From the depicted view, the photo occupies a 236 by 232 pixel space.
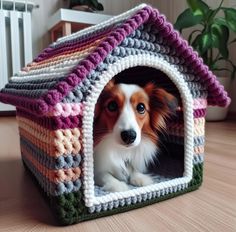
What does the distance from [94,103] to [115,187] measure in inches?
8.3

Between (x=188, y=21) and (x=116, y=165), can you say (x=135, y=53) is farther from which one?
(x=188, y=21)

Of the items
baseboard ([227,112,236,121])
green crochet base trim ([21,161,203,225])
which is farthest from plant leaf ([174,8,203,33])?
green crochet base trim ([21,161,203,225])

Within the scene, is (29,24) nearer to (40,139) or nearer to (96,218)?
(40,139)

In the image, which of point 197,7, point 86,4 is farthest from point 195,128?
point 86,4

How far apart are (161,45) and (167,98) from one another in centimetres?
15

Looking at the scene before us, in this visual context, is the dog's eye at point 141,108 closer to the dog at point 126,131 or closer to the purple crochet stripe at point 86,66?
the dog at point 126,131

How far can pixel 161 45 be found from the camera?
734 mm

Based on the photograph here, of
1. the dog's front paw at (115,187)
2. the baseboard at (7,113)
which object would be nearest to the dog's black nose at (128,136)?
the dog's front paw at (115,187)

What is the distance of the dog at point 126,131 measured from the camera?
2.35 ft

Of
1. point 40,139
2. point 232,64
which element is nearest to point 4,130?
point 40,139

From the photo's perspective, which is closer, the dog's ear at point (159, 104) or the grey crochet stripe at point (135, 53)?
the grey crochet stripe at point (135, 53)

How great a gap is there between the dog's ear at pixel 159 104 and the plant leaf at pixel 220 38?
148cm

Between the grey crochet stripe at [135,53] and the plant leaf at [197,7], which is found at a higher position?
the plant leaf at [197,7]

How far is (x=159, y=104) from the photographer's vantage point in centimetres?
83
